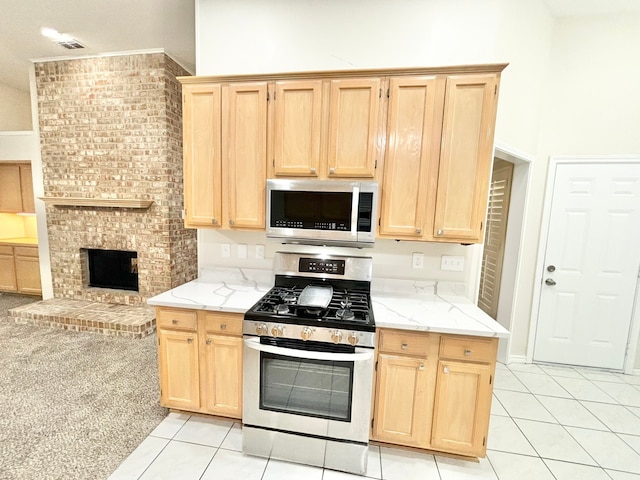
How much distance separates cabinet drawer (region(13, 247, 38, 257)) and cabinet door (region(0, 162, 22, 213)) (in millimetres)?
612

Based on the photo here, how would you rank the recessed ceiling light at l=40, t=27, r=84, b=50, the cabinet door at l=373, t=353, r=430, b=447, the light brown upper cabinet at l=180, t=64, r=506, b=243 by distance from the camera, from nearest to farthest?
the cabinet door at l=373, t=353, r=430, b=447
the light brown upper cabinet at l=180, t=64, r=506, b=243
the recessed ceiling light at l=40, t=27, r=84, b=50

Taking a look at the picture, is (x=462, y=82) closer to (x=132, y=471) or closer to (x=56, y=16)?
(x=132, y=471)

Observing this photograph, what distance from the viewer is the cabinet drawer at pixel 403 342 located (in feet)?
5.74

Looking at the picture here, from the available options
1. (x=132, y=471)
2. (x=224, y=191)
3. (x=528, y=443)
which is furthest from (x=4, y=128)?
(x=528, y=443)

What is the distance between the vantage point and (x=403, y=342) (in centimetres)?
177

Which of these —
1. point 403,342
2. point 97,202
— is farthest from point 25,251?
point 403,342

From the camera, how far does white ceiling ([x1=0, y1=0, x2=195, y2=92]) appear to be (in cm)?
270

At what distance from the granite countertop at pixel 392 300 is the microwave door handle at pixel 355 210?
53 centimetres

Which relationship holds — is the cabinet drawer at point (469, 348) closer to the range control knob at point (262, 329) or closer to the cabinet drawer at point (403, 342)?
the cabinet drawer at point (403, 342)

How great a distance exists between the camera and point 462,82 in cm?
185

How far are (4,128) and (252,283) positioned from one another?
543 centimetres

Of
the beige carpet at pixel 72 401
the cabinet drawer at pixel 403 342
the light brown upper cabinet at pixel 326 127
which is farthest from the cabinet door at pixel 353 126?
the beige carpet at pixel 72 401

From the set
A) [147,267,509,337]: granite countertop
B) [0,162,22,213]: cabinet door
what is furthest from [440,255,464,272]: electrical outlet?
[0,162,22,213]: cabinet door

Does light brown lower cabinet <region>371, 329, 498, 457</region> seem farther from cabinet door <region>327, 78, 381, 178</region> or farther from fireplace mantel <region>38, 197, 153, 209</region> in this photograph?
fireplace mantel <region>38, 197, 153, 209</region>
